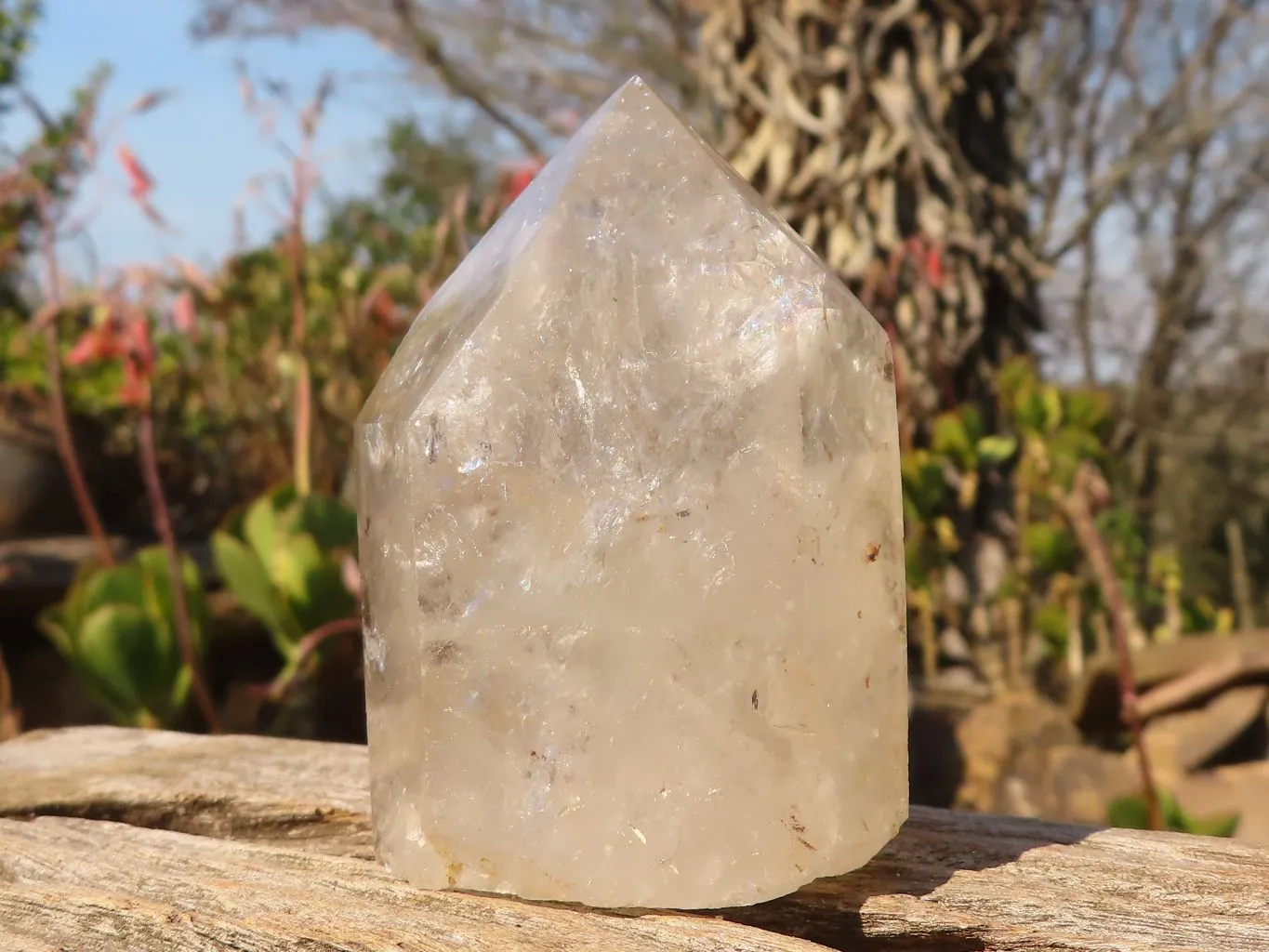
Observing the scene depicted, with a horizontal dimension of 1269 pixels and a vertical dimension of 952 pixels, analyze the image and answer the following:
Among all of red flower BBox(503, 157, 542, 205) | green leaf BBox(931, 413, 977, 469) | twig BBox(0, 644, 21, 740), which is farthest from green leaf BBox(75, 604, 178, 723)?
green leaf BBox(931, 413, 977, 469)

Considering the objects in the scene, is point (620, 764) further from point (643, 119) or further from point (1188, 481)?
point (1188, 481)

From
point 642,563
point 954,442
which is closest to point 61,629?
point 642,563

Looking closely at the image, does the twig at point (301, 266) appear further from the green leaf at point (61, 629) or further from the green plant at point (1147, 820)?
the green plant at point (1147, 820)

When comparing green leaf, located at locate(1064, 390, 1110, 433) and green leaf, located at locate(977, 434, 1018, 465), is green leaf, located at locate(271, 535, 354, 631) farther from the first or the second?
green leaf, located at locate(1064, 390, 1110, 433)

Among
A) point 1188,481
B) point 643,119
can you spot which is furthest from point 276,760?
point 1188,481

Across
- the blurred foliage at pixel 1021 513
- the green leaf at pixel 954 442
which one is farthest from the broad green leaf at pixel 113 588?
the green leaf at pixel 954 442

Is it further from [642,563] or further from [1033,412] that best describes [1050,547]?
[642,563]
